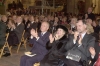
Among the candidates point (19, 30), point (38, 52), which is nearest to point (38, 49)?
point (38, 52)

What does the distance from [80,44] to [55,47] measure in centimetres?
53

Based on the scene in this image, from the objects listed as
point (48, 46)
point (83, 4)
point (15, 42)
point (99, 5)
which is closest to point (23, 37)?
point (15, 42)

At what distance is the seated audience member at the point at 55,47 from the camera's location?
461 centimetres

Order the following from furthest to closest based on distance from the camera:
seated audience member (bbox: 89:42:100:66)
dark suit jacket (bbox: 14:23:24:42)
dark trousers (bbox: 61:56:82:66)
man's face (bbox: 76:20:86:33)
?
dark suit jacket (bbox: 14:23:24:42) < man's face (bbox: 76:20:86:33) < dark trousers (bbox: 61:56:82:66) < seated audience member (bbox: 89:42:100:66)

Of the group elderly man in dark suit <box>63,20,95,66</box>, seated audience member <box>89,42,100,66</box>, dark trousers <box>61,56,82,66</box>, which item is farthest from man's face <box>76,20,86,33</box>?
dark trousers <box>61,56,82,66</box>

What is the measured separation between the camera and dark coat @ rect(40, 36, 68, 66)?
15.1 ft

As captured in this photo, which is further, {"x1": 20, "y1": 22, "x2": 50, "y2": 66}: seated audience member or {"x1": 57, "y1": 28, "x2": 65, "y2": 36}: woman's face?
{"x1": 20, "y1": 22, "x2": 50, "y2": 66}: seated audience member

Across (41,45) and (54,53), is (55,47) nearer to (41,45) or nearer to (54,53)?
(54,53)

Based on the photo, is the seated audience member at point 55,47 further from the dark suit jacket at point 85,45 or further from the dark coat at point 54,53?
the dark suit jacket at point 85,45

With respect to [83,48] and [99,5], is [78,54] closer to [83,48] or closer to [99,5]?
[83,48]

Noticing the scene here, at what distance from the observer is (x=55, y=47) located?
4.72 metres

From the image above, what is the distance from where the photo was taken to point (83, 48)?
14.5 feet

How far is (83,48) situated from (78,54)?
14cm

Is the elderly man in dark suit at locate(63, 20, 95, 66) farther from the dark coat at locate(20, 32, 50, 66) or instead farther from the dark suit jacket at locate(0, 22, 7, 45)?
the dark suit jacket at locate(0, 22, 7, 45)
